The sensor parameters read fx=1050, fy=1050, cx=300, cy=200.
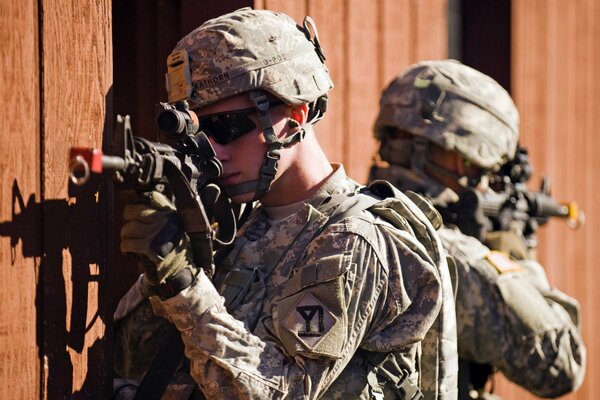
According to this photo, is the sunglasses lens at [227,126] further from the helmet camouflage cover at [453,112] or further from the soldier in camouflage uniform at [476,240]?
the helmet camouflage cover at [453,112]

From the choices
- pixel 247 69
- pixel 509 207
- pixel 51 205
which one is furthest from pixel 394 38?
pixel 51 205

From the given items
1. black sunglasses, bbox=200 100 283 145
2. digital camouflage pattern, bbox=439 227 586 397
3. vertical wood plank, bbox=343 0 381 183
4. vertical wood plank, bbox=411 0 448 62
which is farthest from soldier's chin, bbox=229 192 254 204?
vertical wood plank, bbox=411 0 448 62

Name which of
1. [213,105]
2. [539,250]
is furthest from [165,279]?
[539,250]

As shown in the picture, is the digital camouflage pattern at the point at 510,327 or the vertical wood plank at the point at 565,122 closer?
the digital camouflage pattern at the point at 510,327

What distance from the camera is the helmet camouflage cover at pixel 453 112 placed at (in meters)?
4.62

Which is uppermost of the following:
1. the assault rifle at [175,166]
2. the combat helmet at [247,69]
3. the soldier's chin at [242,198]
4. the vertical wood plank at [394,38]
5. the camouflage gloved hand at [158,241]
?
the vertical wood plank at [394,38]

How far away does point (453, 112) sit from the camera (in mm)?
4664

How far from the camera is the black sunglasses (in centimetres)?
317

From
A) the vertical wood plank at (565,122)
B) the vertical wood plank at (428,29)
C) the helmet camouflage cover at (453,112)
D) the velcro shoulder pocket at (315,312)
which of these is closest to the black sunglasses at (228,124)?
the velcro shoulder pocket at (315,312)

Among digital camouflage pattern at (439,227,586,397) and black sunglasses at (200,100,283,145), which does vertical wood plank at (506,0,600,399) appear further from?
black sunglasses at (200,100,283,145)

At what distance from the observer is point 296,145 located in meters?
3.33

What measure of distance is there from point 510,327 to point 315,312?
1.41m

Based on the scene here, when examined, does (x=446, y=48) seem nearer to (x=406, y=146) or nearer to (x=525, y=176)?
(x=525, y=176)

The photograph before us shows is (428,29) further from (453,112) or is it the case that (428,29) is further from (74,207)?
(74,207)
